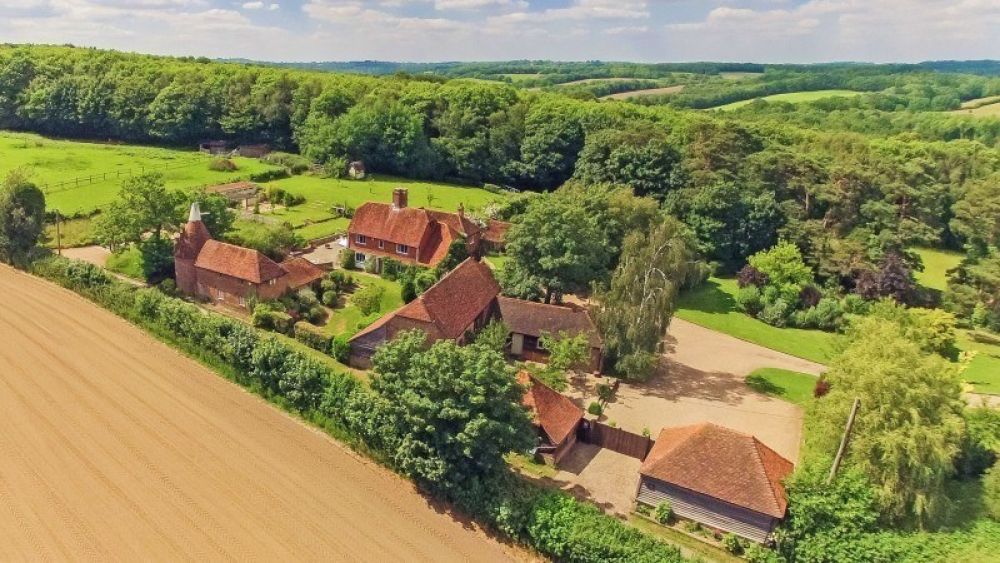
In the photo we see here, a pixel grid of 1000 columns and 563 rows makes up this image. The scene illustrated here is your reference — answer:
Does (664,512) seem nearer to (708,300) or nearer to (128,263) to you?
(708,300)

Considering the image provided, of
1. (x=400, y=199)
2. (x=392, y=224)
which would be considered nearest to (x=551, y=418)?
(x=392, y=224)

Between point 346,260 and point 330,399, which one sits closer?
point 330,399

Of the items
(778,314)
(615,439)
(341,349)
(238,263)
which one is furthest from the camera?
(778,314)

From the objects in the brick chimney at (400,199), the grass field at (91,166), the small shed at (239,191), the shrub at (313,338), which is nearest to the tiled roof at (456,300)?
the shrub at (313,338)

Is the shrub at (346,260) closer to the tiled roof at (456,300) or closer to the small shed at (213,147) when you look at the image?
the tiled roof at (456,300)

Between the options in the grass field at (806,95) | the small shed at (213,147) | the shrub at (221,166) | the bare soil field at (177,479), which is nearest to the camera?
the bare soil field at (177,479)

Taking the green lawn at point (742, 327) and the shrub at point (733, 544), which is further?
the green lawn at point (742, 327)

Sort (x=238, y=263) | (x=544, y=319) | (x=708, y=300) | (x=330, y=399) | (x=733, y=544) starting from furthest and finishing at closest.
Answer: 1. (x=708, y=300)
2. (x=238, y=263)
3. (x=544, y=319)
4. (x=330, y=399)
5. (x=733, y=544)
